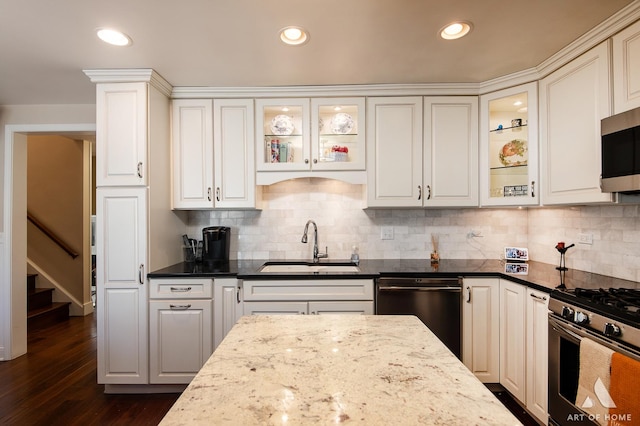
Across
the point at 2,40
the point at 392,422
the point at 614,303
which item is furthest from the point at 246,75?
the point at 614,303

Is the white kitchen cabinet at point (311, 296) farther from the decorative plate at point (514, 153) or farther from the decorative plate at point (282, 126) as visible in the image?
the decorative plate at point (514, 153)

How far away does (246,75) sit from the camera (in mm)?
2465

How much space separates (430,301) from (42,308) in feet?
16.0

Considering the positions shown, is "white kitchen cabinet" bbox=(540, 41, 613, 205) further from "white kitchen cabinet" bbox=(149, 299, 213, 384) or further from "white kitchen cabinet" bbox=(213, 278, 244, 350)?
"white kitchen cabinet" bbox=(149, 299, 213, 384)

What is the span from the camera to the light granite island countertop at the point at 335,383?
0.67 meters

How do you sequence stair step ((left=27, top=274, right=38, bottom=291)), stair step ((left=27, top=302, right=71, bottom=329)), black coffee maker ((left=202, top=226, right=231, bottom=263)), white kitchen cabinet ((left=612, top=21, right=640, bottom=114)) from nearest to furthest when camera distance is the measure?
white kitchen cabinet ((left=612, top=21, right=640, bottom=114)) → black coffee maker ((left=202, top=226, right=231, bottom=263)) → stair step ((left=27, top=302, right=71, bottom=329)) → stair step ((left=27, top=274, right=38, bottom=291))

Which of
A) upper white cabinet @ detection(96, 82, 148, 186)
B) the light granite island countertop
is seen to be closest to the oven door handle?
the light granite island countertop

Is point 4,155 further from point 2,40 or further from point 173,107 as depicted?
point 173,107

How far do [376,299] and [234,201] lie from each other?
4.63ft

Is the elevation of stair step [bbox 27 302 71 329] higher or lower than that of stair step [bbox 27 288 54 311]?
lower

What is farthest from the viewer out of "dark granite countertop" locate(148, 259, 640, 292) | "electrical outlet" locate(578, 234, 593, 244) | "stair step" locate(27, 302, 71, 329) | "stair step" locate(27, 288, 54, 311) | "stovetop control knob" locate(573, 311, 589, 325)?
"stair step" locate(27, 288, 54, 311)

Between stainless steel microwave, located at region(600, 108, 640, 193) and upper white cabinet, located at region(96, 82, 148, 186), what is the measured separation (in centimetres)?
295

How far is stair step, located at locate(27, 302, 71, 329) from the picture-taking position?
3.96m

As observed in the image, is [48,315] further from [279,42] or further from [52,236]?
[279,42]
